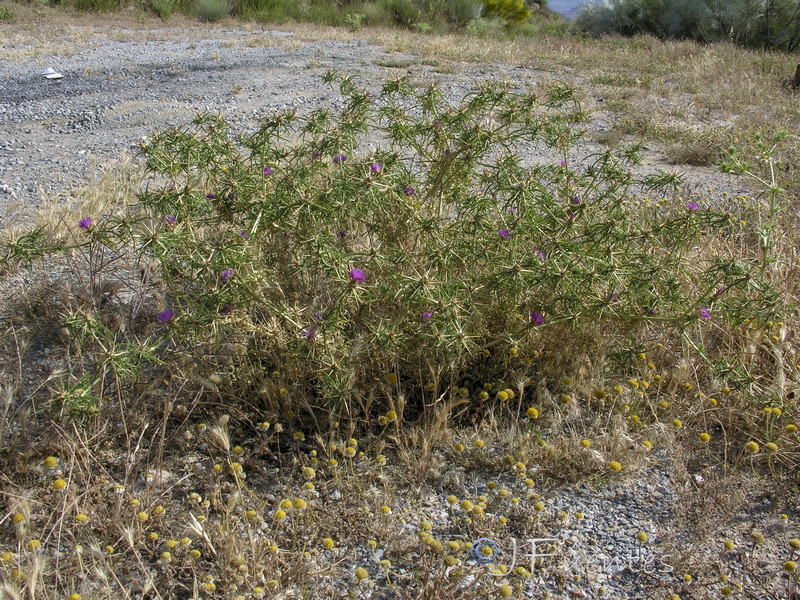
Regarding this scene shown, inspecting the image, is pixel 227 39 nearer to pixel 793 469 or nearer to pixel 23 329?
pixel 23 329

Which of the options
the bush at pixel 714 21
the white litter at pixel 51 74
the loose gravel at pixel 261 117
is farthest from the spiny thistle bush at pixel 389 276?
the bush at pixel 714 21

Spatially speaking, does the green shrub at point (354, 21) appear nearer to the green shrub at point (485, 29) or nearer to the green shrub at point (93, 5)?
the green shrub at point (485, 29)

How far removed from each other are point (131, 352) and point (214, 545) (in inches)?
25.3

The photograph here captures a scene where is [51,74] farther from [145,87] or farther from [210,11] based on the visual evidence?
[210,11]

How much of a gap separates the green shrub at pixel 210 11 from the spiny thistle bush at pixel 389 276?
A: 15.2m

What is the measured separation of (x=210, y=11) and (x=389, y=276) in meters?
16.1

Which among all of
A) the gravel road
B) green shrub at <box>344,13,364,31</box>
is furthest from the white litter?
green shrub at <box>344,13,364,31</box>

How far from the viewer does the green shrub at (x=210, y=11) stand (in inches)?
646

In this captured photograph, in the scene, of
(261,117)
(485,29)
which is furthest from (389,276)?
(485,29)

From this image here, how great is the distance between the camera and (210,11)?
645 inches

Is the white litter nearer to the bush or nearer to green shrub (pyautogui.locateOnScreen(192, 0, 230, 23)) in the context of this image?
green shrub (pyautogui.locateOnScreen(192, 0, 230, 23))

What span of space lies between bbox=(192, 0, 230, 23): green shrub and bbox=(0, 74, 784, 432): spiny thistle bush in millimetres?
15237

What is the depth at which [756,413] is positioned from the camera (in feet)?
8.82

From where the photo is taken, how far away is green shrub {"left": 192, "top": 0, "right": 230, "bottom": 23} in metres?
16.4
